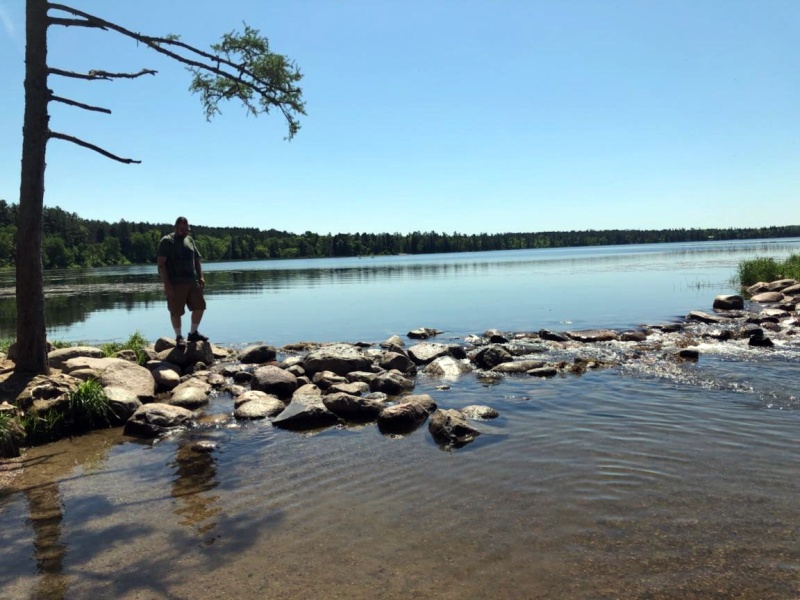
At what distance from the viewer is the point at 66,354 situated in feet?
39.4

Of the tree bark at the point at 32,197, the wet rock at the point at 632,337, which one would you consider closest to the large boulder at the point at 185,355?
the tree bark at the point at 32,197

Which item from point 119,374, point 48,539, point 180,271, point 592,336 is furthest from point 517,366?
point 48,539

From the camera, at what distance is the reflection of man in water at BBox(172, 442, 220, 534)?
19.4 feet

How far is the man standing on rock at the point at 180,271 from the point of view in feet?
43.9

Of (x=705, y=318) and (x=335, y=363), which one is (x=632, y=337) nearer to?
(x=705, y=318)

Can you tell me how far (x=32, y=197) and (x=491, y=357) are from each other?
34.3ft

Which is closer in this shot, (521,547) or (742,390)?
(521,547)

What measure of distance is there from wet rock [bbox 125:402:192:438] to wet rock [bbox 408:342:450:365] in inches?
267

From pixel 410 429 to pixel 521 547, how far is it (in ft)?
13.2

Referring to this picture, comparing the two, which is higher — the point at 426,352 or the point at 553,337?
the point at 553,337

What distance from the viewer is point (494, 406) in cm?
1041

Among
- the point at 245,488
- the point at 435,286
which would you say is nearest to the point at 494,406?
the point at 245,488

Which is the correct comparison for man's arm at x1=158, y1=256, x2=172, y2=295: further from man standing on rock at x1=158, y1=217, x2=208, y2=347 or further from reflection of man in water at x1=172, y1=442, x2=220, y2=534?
reflection of man in water at x1=172, y1=442, x2=220, y2=534

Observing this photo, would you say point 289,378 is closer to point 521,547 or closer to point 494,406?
point 494,406
